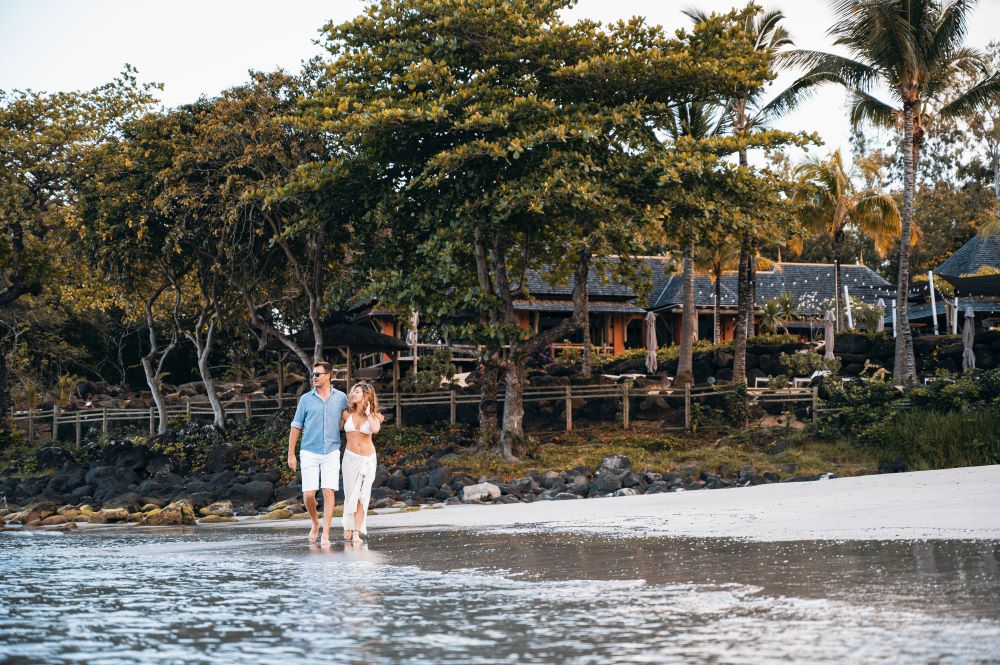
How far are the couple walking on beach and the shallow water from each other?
1.00 metres

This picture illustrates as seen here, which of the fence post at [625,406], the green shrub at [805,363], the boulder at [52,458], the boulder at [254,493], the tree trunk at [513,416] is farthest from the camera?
the boulder at [52,458]

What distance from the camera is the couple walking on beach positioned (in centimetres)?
973

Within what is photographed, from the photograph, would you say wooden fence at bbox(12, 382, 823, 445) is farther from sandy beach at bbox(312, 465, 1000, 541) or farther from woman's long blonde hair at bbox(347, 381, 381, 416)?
woman's long blonde hair at bbox(347, 381, 381, 416)

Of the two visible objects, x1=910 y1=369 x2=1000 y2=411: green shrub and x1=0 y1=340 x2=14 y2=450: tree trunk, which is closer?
x1=910 y1=369 x2=1000 y2=411: green shrub

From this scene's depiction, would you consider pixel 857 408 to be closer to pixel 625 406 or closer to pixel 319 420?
pixel 625 406

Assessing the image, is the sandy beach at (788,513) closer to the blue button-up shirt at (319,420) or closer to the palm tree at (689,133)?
the blue button-up shirt at (319,420)

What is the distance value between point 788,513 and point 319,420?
4.91 metres

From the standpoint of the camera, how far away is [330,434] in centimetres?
978

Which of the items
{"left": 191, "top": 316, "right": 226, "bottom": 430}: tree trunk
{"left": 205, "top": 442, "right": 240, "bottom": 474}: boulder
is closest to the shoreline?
{"left": 205, "top": 442, "right": 240, "bottom": 474}: boulder

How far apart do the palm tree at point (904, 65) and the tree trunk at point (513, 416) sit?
8.60 metres

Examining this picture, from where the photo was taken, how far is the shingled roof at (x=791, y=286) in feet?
136

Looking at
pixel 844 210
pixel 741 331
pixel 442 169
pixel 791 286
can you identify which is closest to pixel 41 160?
pixel 442 169

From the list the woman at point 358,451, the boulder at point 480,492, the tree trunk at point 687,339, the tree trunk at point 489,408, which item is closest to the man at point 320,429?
the woman at point 358,451

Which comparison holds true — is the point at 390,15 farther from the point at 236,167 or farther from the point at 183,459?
the point at 183,459
